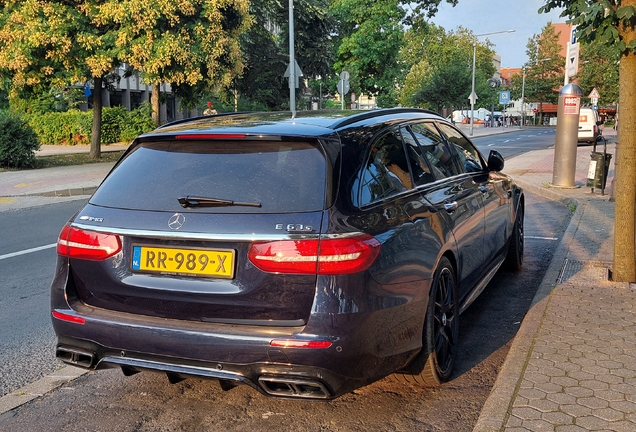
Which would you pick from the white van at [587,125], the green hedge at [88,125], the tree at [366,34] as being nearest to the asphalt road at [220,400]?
the green hedge at [88,125]

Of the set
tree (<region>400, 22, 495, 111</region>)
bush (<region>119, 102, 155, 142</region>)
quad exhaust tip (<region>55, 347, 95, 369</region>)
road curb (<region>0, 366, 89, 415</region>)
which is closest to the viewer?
quad exhaust tip (<region>55, 347, 95, 369</region>)

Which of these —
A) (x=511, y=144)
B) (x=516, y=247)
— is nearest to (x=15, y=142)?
(x=516, y=247)

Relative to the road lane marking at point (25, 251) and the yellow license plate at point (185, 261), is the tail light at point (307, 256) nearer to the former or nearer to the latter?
the yellow license plate at point (185, 261)

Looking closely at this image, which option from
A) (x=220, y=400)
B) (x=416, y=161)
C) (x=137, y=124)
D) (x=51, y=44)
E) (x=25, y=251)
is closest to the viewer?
(x=220, y=400)

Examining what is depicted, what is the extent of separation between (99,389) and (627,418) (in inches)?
116

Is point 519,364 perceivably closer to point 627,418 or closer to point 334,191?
point 627,418

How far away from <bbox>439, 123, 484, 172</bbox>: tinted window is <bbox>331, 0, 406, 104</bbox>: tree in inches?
1418

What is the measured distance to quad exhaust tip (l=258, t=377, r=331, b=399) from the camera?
303 centimetres

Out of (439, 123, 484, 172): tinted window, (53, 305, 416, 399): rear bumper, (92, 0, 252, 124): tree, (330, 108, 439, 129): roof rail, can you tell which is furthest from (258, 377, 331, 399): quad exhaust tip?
(92, 0, 252, 124): tree

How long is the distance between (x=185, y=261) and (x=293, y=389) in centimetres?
79

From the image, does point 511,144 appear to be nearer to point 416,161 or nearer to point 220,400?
point 416,161

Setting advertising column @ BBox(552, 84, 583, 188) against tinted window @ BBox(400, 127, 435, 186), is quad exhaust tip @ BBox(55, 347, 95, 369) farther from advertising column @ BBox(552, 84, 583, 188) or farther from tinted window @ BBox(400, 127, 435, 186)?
advertising column @ BBox(552, 84, 583, 188)

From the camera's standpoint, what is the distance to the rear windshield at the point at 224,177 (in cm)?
319

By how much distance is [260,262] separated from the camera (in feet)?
10.0
